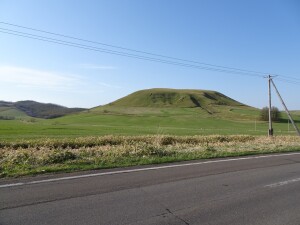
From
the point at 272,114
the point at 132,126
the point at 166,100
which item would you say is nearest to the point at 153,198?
the point at 132,126

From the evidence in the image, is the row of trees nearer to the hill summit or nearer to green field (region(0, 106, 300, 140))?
green field (region(0, 106, 300, 140))

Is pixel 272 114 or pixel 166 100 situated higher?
pixel 166 100

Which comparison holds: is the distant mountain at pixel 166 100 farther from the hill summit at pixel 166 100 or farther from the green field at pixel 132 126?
the green field at pixel 132 126

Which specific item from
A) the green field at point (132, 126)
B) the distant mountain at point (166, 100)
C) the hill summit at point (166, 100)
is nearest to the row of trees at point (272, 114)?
the green field at point (132, 126)

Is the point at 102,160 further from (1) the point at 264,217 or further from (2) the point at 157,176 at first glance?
(1) the point at 264,217

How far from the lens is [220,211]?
19.1 feet

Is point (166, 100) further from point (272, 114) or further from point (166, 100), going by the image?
point (272, 114)

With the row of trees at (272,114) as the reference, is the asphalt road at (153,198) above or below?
below

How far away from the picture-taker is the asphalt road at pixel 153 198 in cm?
530

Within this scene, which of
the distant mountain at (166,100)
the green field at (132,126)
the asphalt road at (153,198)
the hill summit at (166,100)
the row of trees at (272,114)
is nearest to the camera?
the asphalt road at (153,198)

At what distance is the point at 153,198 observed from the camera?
6.49m

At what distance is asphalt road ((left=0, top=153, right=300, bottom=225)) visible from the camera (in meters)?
5.30

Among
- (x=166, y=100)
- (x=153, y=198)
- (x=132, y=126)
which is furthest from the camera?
(x=166, y=100)

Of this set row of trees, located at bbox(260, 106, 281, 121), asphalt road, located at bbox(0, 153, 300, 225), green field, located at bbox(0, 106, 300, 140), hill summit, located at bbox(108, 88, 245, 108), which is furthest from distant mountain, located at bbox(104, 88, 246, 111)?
asphalt road, located at bbox(0, 153, 300, 225)
